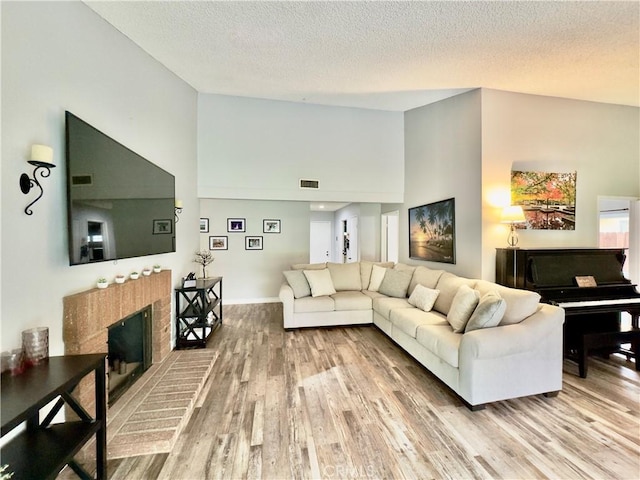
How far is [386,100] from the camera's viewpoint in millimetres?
4445

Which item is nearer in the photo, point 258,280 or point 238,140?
point 238,140

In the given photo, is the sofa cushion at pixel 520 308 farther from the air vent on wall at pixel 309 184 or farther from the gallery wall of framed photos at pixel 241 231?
the gallery wall of framed photos at pixel 241 231

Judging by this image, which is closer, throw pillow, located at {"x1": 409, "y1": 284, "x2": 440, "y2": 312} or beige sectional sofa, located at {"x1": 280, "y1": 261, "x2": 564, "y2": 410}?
beige sectional sofa, located at {"x1": 280, "y1": 261, "x2": 564, "y2": 410}

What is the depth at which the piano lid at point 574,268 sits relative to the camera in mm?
3246

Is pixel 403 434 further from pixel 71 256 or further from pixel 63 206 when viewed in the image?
pixel 63 206

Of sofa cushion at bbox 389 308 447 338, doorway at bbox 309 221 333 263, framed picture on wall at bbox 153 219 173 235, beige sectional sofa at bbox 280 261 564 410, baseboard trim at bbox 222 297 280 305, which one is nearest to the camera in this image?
beige sectional sofa at bbox 280 261 564 410

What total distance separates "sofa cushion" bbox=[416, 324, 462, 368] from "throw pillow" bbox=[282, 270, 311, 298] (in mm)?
1944

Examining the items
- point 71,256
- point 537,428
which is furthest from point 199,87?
point 537,428

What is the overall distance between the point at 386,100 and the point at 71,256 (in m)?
4.49

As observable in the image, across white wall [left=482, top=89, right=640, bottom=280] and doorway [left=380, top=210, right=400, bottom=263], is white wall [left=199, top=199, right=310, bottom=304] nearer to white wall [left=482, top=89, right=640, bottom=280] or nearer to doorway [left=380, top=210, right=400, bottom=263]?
doorway [left=380, top=210, right=400, bottom=263]

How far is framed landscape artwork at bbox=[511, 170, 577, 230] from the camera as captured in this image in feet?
12.1

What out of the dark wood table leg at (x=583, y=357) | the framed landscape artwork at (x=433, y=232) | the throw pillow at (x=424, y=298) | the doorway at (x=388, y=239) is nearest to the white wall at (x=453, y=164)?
the framed landscape artwork at (x=433, y=232)

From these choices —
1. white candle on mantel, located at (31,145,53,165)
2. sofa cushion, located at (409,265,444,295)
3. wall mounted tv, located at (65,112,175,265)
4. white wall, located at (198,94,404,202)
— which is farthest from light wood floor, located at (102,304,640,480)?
white wall, located at (198,94,404,202)

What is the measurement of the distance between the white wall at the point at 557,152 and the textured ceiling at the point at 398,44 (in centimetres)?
21
